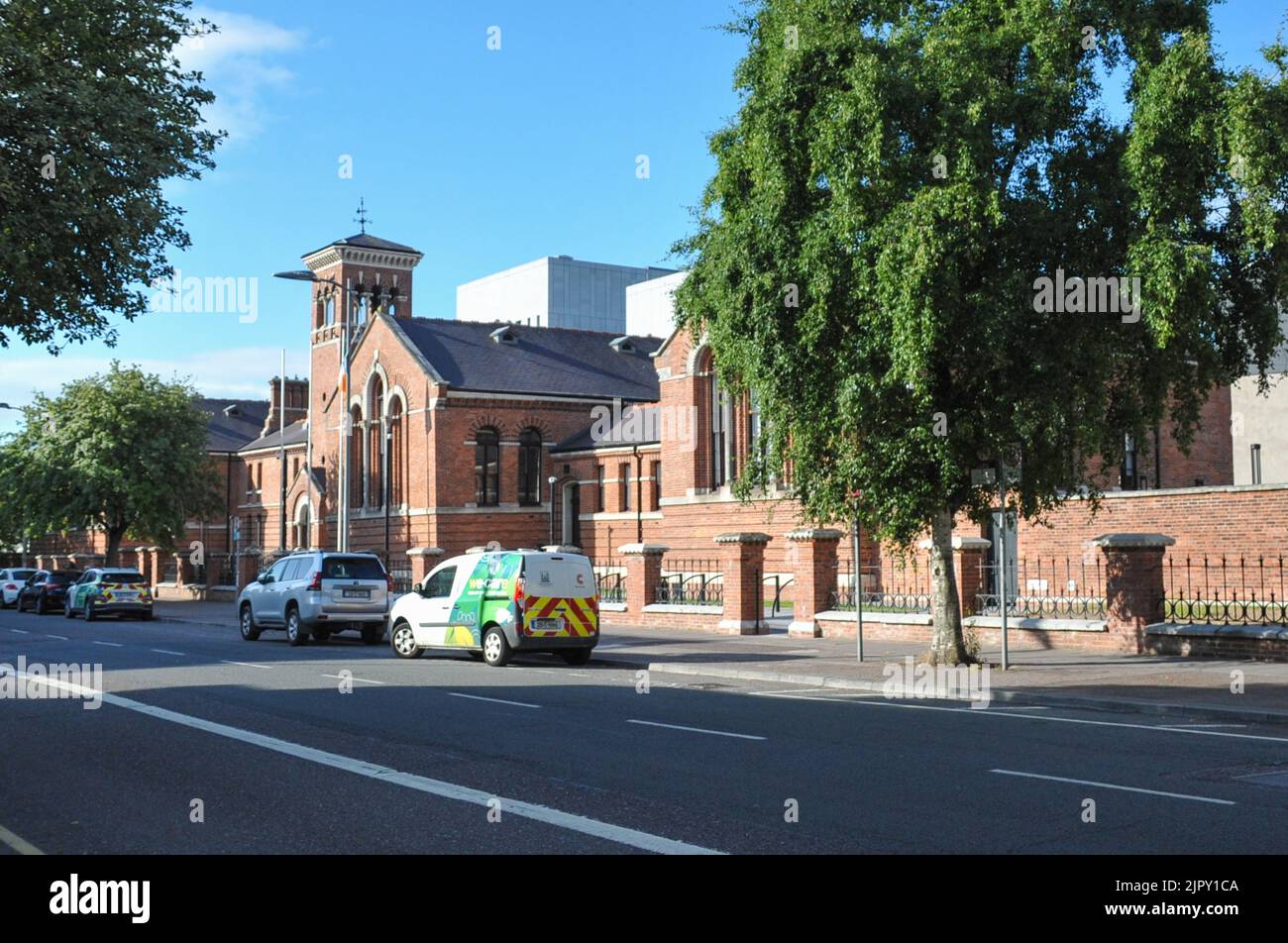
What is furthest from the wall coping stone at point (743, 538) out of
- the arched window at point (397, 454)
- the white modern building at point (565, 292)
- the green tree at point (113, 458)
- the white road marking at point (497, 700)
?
the white modern building at point (565, 292)

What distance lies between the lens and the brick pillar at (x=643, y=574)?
3133 cm

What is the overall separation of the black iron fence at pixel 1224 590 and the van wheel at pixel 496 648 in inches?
423

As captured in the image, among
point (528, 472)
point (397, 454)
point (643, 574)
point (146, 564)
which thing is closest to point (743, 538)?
point (643, 574)

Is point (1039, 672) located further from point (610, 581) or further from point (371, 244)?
point (371, 244)

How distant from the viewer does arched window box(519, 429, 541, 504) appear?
55.7 metres

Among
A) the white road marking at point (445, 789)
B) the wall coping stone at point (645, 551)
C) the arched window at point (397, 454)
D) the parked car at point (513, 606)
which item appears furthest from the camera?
the arched window at point (397, 454)

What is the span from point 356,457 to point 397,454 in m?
4.46

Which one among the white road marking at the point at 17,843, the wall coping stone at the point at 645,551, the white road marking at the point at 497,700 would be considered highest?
the wall coping stone at the point at 645,551

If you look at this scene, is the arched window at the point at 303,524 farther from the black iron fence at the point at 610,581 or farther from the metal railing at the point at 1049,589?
the metal railing at the point at 1049,589

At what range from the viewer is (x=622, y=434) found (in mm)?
52750

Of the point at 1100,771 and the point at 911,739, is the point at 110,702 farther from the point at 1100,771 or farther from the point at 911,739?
the point at 1100,771
